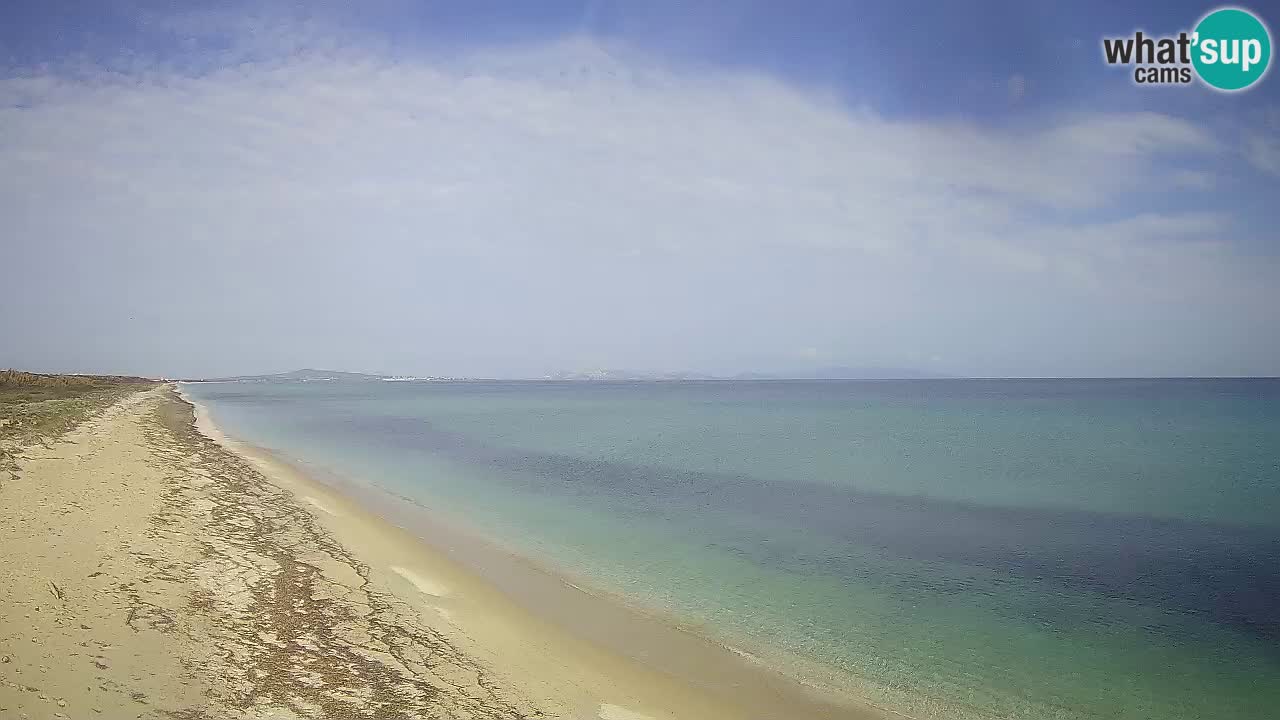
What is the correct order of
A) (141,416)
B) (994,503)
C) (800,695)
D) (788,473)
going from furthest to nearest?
1. (141,416)
2. (788,473)
3. (994,503)
4. (800,695)

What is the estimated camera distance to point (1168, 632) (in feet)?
31.2

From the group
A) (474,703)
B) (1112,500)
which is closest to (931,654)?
(474,703)

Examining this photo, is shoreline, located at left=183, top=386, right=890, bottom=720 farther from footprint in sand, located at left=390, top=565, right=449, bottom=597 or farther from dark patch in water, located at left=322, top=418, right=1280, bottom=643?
dark patch in water, located at left=322, top=418, right=1280, bottom=643


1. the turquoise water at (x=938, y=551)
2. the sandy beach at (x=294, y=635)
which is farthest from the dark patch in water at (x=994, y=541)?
the sandy beach at (x=294, y=635)

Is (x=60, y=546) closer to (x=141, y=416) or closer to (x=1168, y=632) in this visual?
(x=1168, y=632)

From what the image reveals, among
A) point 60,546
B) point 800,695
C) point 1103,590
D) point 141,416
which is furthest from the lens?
point 141,416

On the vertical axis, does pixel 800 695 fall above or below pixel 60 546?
below

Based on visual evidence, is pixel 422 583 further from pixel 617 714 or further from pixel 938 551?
pixel 938 551

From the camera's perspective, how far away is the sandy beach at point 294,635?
596 cm

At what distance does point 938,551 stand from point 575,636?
8.91 metres

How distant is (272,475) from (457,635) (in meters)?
15.4

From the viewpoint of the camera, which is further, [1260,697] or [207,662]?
[1260,697]

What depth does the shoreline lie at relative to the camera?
719cm

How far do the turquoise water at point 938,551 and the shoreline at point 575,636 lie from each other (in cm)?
55
